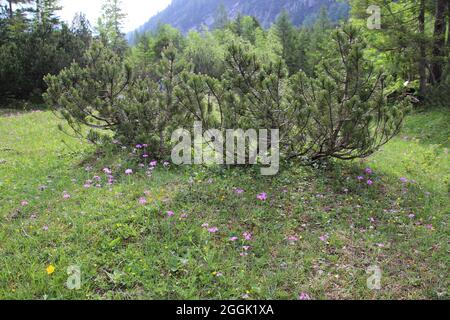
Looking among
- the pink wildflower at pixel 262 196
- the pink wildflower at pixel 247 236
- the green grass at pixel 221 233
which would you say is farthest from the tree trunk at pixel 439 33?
the pink wildflower at pixel 247 236

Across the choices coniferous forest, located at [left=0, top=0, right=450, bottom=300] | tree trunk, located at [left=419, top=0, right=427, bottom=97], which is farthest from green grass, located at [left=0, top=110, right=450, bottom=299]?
tree trunk, located at [left=419, top=0, right=427, bottom=97]

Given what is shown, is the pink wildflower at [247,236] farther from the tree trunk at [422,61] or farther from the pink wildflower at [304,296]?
the tree trunk at [422,61]

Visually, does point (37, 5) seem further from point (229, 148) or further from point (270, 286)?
point (270, 286)

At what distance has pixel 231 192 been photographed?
525 cm

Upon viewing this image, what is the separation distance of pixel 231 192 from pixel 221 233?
3.42 feet

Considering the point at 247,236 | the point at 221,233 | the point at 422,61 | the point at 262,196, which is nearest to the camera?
the point at 247,236

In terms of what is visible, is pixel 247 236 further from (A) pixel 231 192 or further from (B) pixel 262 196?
(A) pixel 231 192

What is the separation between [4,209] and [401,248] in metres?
5.26

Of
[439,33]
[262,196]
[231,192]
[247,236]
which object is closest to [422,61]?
[439,33]

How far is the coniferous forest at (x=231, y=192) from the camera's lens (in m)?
3.57

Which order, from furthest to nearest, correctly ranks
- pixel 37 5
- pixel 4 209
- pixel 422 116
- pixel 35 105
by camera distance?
pixel 37 5 < pixel 35 105 < pixel 422 116 < pixel 4 209

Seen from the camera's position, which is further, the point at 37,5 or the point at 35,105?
the point at 37,5

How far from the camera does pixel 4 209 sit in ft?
16.0
